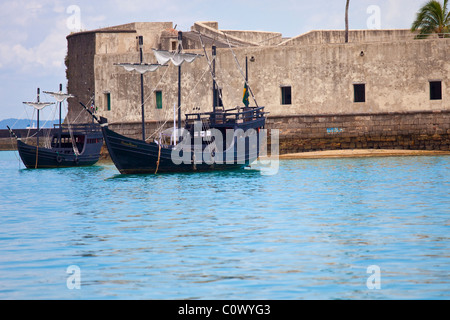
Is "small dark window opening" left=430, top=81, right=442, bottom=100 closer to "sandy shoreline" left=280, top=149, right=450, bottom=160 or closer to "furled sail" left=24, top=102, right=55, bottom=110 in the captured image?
"sandy shoreline" left=280, top=149, right=450, bottom=160

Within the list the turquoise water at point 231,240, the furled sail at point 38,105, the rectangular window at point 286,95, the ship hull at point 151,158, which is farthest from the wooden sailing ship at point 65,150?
the turquoise water at point 231,240

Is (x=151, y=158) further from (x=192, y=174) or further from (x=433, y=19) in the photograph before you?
(x=433, y=19)

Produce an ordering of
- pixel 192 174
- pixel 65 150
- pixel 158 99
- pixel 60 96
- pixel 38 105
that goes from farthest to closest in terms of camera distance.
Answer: pixel 38 105 < pixel 60 96 < pixel 158 99 < pixel 65 150 < pixel 192 174

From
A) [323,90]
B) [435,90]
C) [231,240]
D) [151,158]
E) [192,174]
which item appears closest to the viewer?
[231,240]

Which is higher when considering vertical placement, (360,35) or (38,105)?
(360,35)

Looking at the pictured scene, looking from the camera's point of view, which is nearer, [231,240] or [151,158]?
[231,240]

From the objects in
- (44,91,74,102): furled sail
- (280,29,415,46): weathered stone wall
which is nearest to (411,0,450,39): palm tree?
(280,29,415,46): weathered stone wall

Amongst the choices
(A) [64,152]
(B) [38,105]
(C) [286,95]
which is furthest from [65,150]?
(C) [286,95]

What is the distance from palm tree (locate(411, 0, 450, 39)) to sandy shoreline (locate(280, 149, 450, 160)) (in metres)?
6.51

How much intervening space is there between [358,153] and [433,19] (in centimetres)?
832

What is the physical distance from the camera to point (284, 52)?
31.9 meters

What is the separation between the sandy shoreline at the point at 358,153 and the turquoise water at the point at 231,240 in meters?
10.3

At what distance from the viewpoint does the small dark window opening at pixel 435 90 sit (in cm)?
3067

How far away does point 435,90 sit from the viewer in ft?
101
